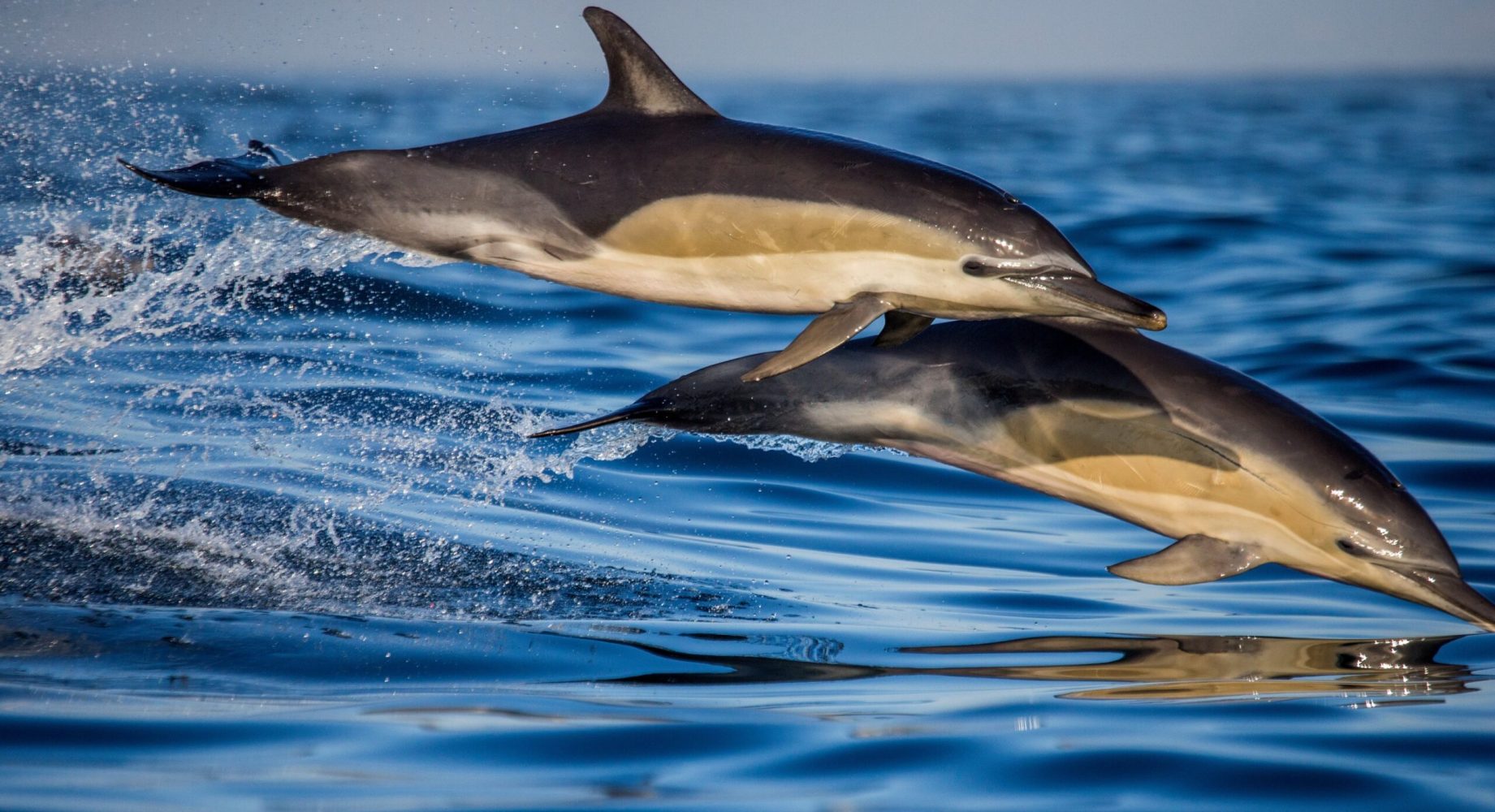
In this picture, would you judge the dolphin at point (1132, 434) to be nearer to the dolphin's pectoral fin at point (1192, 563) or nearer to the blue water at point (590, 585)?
the dolphin's pectoral fin at point (1192, 563)

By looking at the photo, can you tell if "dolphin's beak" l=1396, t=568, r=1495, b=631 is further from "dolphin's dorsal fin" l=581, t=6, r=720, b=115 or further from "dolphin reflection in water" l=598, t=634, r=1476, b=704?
"dolphin's dorsal fin" l=581, t=6, r=720, b=115

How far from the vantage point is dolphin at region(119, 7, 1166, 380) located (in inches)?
177

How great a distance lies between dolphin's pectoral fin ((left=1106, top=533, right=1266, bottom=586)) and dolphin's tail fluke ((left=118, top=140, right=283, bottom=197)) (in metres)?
2.96

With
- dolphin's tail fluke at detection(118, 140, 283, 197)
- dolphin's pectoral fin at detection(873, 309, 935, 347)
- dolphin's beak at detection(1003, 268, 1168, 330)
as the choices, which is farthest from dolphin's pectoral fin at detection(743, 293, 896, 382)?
dolphin's tail fluke at detection(118, 140, 283, 197)

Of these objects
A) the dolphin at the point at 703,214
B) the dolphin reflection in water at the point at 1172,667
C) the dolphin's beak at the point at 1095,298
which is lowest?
the dolphin reflection in water at the point at 1172,667

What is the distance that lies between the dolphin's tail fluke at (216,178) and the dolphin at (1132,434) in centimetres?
120

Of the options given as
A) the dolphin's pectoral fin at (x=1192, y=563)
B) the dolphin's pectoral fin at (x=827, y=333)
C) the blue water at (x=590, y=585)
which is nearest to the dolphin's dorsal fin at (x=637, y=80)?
the dolphin's pectoral fin at (x=827, y=333)

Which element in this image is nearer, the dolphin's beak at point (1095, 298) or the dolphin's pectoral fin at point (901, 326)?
the dolphin's beak at point (1095, 298)

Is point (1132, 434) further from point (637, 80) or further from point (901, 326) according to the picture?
point (637, 80)

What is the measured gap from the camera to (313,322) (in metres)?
10.8

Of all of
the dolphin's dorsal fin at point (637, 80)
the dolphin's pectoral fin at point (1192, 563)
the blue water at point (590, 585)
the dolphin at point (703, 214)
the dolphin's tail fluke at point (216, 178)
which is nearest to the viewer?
the blue water at point (590, 585)

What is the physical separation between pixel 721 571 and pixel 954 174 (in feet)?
6.77

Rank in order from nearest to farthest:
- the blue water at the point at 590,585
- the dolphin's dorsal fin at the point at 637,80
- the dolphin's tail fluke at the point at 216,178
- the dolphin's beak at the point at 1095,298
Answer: the blue water at the point at 590,585
the dolphin's beak at the point at 1095,298
the dolphin's tail fluke at the point at 216,178
the dolphin's dorsal fin at the point at 637,80

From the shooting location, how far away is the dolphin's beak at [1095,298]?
4.36 metres
